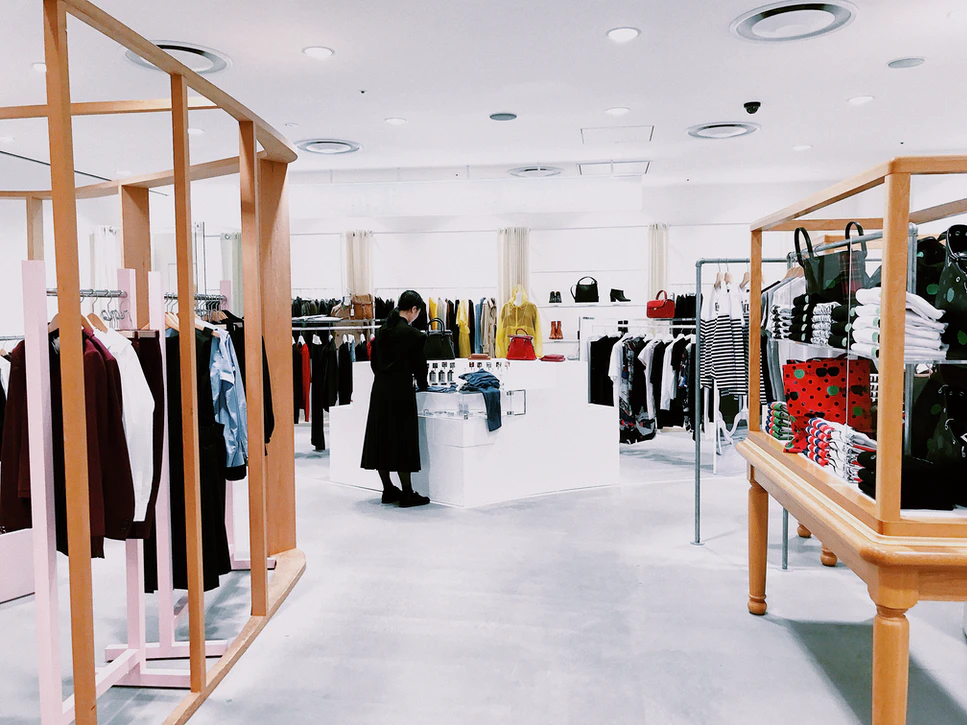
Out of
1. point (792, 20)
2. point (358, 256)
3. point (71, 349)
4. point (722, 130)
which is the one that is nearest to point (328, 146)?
point (358, 256)

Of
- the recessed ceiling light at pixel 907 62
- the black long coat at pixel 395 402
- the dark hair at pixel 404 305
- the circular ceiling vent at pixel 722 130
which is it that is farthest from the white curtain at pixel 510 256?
the recessed ceiling light at pixel 907 62

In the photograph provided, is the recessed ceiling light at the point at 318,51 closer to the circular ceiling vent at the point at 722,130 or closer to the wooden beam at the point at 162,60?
the wooden beam at the point at 162,60

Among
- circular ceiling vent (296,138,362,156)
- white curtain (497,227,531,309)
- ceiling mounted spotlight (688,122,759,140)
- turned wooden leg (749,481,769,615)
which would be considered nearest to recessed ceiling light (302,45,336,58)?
circular ceiling vent (296,138,362,156)

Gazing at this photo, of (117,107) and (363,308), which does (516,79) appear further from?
(363,308)

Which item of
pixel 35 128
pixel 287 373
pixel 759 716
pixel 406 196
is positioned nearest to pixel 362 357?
pixel 406 196

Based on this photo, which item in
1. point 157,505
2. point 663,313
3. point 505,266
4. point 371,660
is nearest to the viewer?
point 157,505

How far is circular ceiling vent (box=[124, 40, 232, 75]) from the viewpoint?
194 inches

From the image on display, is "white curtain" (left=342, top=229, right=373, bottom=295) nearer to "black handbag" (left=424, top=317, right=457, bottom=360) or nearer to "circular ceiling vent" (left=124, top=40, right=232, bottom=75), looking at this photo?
"black handbag" (left=424, top=317, right=457, bottom=360)

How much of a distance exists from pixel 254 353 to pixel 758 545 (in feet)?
7.61

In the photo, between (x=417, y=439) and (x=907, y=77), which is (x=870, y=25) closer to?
(x=907, y=77)

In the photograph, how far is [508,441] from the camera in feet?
18.7

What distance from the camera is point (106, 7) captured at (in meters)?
4.31

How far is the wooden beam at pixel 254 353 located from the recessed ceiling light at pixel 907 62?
4.52m

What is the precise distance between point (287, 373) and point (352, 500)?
76.9 inches
